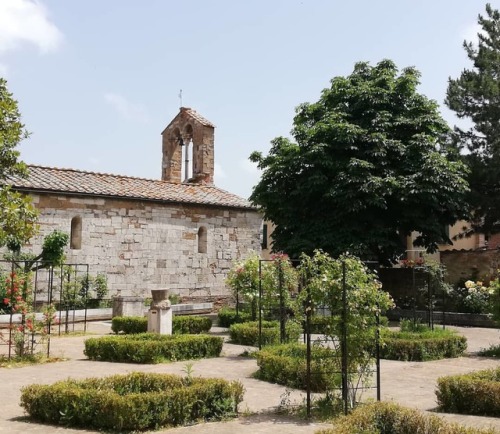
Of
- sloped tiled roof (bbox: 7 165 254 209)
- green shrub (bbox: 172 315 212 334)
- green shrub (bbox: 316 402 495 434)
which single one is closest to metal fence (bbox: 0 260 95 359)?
sloped tiled roof (bbox: 7 165 254 209)

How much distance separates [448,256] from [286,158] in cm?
759

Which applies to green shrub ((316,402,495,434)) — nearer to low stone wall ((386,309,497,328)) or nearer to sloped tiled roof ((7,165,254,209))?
low stone wall ((386,309,497,328))

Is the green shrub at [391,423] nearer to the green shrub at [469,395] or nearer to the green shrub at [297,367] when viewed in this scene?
the green shrub at [297,367]

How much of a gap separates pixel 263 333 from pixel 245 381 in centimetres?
364

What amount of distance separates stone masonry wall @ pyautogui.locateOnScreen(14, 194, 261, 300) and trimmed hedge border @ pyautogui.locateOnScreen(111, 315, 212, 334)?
5.67 metres

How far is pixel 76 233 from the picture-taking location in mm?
21578

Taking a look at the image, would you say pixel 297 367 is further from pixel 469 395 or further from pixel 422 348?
pixel 422 348

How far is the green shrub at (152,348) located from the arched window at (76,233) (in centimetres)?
924

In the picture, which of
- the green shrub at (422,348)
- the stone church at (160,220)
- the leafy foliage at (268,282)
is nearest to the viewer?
the green shrub at (422,348)

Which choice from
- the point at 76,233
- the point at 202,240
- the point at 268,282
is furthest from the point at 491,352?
the point at 76,233

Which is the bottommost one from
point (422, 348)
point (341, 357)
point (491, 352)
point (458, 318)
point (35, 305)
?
point (491, 352)

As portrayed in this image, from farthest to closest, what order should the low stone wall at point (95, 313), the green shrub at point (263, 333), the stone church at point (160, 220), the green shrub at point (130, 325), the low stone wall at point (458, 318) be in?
the stone church at point (160, 220) → the low stone wall at point (458, 318) → the low stone wall at point (95, 313) → the green shrub at point (130, 325) → the green shrub at point (263, 333)

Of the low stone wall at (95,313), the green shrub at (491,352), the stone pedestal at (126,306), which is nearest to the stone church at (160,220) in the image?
the low stone wall at (95,313)

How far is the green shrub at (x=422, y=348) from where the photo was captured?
12719 mm
